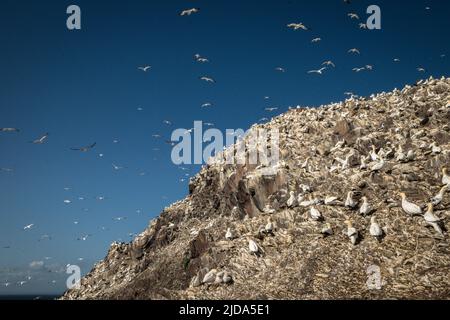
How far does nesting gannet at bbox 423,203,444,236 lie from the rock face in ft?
1.14

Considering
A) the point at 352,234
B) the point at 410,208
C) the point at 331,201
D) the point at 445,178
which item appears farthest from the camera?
the point at 331,201

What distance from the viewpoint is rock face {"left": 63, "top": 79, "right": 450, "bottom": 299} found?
70.4 feet

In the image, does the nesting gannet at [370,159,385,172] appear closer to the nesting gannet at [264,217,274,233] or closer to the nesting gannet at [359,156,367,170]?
the nesting gannet at [359,156,367,170]

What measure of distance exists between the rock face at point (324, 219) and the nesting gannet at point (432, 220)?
35 centimetres

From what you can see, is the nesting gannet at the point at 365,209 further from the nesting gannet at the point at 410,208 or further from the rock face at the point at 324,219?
the nesting gannet at the point at 410,208

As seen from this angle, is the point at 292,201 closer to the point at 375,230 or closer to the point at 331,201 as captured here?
the point at 331,201

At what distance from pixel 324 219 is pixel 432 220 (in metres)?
6.08

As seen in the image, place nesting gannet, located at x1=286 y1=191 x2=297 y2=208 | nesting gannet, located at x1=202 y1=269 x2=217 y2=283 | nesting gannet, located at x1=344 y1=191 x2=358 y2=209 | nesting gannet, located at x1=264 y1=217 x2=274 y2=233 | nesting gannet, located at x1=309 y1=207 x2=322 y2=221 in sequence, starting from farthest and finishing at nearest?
nesting gannet, located at x1=286 y1=191 x2=297 y2=208 → nesting gannet, located at x1=264 y1=217 x2=274 y2=233 → nesting gannet, located at x1=344 y1=191 x2=358 y2=209 → nesting gannet, located at x1=309 y1=207 x2=322 y2=221 → nesting gannet, located at x1=202 y1=269 x2=217 y2=283

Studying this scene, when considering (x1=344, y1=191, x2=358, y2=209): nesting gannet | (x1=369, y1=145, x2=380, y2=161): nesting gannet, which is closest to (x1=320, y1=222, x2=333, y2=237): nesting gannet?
(x1=344, y1=191, x2=358, y2=209): nesting gannet

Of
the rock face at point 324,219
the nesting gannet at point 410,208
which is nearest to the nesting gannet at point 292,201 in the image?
the rock face at point 324,219

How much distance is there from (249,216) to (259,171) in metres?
4.00

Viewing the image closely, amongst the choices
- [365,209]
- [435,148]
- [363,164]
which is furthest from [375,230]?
[435,148]

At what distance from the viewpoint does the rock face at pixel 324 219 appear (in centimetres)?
2147

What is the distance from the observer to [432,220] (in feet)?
74.1
